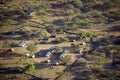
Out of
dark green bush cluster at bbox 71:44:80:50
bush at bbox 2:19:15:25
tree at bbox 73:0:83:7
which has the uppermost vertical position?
tree at bbox 73:0:83:7

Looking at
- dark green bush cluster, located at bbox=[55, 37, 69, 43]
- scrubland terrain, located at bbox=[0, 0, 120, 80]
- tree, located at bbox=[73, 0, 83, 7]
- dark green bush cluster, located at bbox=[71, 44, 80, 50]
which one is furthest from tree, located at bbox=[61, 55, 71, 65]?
tree, located at bbox=[73, 0, 83, 7]

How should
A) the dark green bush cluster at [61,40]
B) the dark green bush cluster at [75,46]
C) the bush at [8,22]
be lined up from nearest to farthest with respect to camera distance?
the dark green bush cluster at [75,46] → the dark green bush cluster at [61,40] → the bush at [8,22]

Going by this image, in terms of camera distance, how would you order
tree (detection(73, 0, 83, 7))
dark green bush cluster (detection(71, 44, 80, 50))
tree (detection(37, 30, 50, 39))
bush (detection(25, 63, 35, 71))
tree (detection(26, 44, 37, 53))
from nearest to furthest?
bush (detection(25, 63, 35, 71)) < tree (detection(26, 44, 37, 53)) < dark green bush cluster (detection(71, 44, 80, 50)) < tree (detection(37, 30, 50, 39)) < tree (detection(73, 0, 83, 7))

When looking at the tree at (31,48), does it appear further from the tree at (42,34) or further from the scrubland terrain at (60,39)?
the tree at (42,34)

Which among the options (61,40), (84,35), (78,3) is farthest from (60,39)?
(78,3)

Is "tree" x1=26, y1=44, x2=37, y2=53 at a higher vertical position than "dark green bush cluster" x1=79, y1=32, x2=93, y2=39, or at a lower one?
lower

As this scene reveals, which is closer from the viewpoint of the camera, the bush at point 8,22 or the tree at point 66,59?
the tree at point 66,59

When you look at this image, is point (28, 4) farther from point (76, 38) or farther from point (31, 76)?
point (31, 76)

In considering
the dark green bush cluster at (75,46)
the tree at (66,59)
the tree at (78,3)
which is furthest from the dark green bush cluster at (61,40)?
the tree at (78,3)

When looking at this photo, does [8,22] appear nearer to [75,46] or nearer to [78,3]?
[75,46]

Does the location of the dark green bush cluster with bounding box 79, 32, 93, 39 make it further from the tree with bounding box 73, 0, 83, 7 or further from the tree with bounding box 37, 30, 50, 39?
the tree with bounding box 73, 0, 83, 7

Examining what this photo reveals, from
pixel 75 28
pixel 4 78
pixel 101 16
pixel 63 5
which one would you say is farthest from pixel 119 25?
pixel 4 78
